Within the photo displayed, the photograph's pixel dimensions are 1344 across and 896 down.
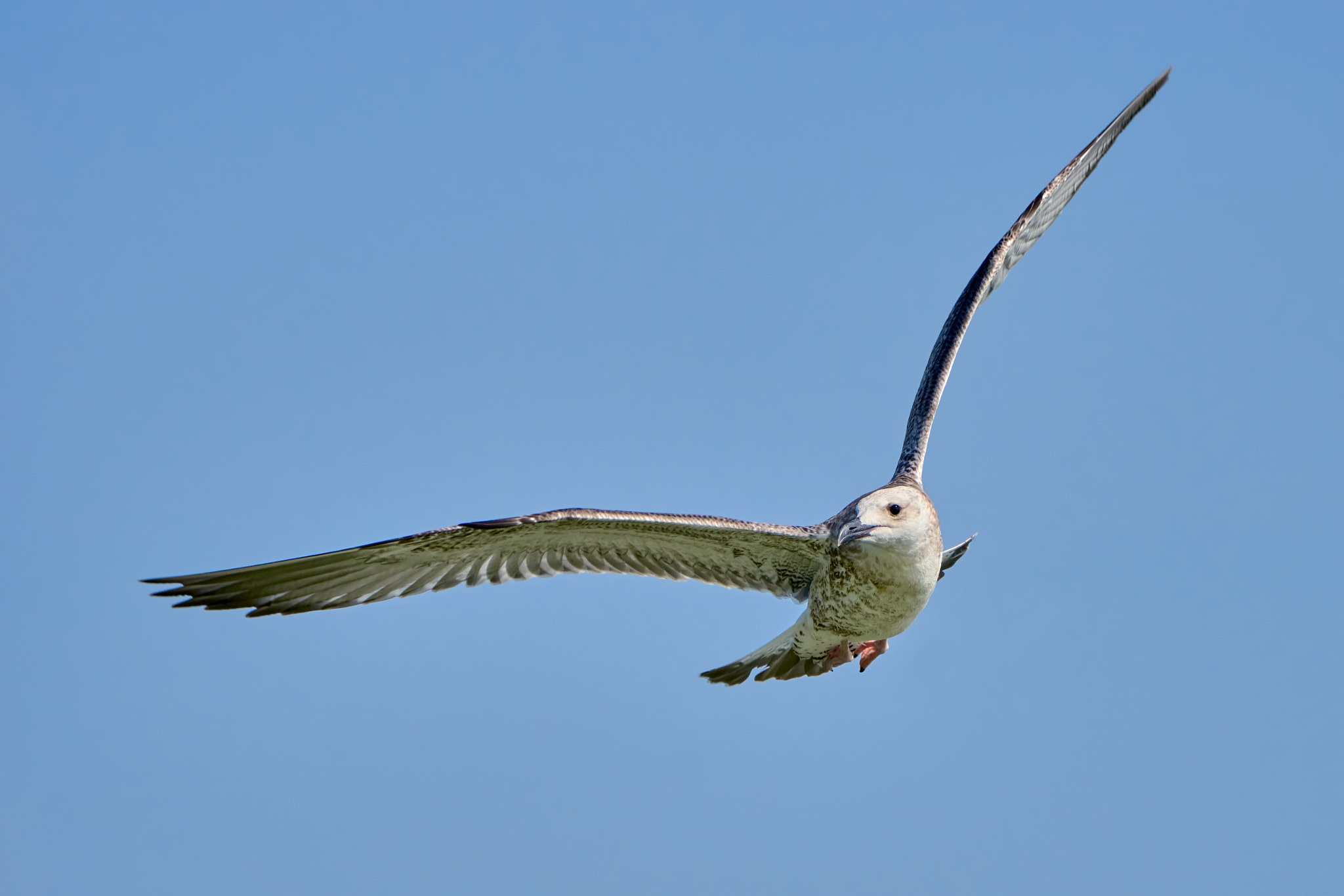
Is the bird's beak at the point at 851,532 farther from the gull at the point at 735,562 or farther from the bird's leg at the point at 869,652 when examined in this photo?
the bird's leg at the point at 869,652

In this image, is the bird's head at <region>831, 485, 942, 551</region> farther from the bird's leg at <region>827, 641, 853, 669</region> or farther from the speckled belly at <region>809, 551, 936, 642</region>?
the bird's leg at <region>827, 641, 853, 669</region>

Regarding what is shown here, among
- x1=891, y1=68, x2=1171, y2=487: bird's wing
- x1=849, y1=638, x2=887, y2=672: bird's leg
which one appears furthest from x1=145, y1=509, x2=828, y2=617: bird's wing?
x1=891, y1=68, x2=1171, y2=487: bird's wing

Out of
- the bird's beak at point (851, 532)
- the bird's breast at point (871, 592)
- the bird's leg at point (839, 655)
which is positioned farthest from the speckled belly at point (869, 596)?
the bird's leg at point (839, 655)

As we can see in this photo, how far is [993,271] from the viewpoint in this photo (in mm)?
10953

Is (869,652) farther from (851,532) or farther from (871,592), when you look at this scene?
(851,532)

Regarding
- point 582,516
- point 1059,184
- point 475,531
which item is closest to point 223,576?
point 475,531

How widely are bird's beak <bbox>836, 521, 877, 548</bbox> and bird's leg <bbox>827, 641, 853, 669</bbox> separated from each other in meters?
1.27

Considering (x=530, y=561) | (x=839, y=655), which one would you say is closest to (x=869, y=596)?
(x=839, y=655)

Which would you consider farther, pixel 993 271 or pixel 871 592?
pixel 993 271

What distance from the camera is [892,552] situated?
835cm

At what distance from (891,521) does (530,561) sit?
3.15m

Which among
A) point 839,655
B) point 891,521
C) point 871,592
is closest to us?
point 891,521

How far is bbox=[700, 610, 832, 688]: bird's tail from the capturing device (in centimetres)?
977

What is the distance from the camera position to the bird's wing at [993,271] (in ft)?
31.7
